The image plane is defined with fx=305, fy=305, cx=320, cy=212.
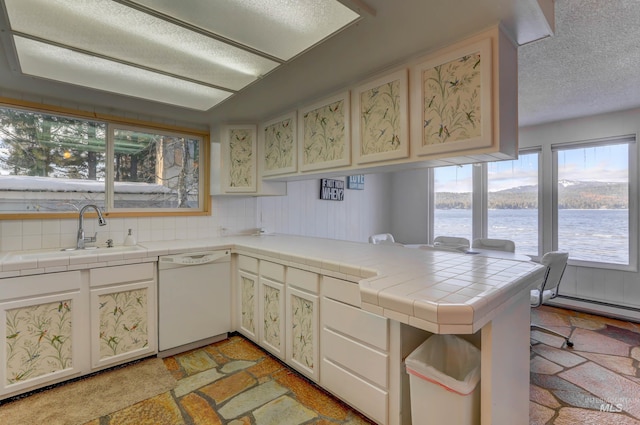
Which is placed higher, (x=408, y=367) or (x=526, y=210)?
(x=526, y=210)

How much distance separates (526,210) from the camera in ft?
13.6

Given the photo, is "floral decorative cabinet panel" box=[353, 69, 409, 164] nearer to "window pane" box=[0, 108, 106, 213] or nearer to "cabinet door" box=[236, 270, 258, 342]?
"cabinet door" box=[236, 270, 258, 342]

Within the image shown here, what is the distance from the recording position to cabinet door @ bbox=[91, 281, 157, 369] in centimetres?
215

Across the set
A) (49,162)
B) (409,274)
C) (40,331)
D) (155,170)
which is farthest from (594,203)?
(49,162)

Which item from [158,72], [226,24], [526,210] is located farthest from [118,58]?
[526,210]

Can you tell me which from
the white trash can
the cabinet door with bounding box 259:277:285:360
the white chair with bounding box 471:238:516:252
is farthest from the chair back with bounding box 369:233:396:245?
the white trash can

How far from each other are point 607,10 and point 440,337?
2.01m

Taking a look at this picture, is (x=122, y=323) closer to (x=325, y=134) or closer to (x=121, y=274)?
(x=121, y=274)

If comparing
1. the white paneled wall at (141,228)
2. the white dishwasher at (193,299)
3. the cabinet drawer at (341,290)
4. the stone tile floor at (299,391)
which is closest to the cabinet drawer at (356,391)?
the stone tile floor at (299,391)

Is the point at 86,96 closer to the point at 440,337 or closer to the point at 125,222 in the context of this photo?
the point at 125,222

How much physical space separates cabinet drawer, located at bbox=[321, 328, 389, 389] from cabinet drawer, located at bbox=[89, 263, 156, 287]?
1.44 metres

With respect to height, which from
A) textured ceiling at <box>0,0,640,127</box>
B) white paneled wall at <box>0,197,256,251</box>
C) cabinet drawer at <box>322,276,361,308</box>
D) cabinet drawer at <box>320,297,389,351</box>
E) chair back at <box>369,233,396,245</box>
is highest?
textured ceiling at <box>0,0,640,127</box>

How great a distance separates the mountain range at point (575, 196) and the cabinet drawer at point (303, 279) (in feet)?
11.7

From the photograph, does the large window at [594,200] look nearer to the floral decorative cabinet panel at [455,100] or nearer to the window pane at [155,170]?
the floral decorative cabinet panel at [455,100]
